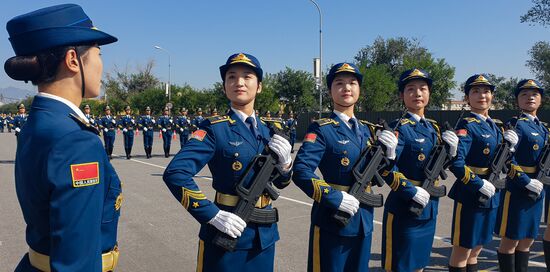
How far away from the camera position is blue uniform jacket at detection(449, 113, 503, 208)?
4.19 meters

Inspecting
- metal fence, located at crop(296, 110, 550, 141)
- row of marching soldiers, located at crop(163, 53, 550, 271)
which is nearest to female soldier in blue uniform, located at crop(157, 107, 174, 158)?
metal fence, located at crop(296, 110, 550, 141)

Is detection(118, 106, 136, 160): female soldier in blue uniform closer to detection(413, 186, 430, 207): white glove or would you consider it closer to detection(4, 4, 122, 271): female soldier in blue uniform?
Result: detection(413, 186, 430, 207): white glove

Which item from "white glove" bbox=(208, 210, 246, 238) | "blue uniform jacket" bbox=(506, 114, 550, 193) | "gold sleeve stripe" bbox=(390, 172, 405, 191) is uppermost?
"blue uniform jacket" bbox=(506, 114, 550, 193)

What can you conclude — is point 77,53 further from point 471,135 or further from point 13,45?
point 471,135

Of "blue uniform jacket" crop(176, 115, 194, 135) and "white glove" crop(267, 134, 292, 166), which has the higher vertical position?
"white glove" crop(267, 134, 292, 166)

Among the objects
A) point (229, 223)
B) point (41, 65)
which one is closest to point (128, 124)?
point (229, 223)

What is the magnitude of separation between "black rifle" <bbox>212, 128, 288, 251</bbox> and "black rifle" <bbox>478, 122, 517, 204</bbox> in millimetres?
2715

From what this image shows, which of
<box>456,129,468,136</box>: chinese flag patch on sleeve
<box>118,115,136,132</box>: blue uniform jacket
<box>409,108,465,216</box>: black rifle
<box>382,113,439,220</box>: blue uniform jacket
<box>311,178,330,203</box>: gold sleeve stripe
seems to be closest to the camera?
<box>311,178,330,203</box>: gold sleeve stripe

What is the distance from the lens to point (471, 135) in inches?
177

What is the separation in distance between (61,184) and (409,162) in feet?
10.6

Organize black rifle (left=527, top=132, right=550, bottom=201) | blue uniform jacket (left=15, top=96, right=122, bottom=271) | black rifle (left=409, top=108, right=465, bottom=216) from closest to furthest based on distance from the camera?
blue uniform jacket (left=15, top=96, right=122, bottom=271) → black rifle (left=409, top=108, right=465, bottom=216) → black rifle (left=527, top=132, right=550, bottom=201)

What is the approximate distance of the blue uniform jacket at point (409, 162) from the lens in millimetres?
3748

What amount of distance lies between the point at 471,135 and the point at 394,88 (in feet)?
104

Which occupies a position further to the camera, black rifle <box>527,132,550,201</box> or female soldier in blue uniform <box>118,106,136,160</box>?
female soldier in blue uniform <box>118,106,136,160</box>
